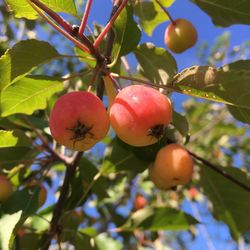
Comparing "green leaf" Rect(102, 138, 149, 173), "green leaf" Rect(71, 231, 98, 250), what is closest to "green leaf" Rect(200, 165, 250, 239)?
"green leaf" Rect(102, 138, 149, 173)

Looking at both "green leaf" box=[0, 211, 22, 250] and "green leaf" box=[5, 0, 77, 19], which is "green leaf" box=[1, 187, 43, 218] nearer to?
"green leaf" box=[0, 211, 22, 250]

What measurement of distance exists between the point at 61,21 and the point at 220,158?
12.7 feet

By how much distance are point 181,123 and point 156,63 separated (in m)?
0.27

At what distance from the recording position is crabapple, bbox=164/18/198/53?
6.58 feet

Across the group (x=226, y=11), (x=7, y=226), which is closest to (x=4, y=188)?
(x=7, y=226)

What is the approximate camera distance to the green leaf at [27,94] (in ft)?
5.11

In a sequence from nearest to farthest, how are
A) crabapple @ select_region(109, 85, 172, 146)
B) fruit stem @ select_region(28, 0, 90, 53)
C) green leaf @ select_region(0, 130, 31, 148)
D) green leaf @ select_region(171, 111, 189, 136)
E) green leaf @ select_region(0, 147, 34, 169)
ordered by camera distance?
crabapple @ select_region(109, 85, 172, 146) → fruit stem @ select_region(28, 0, 90, 53) → green leaf @ select_region(0, 130, 31, 148) → green leaf @ select_region(171, 111, 189, 136) → green leaf @ select_region(0, 147, 34, 169)

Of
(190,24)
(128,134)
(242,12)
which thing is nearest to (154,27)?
(190,24)

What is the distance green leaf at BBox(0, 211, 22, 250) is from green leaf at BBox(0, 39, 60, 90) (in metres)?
0.60

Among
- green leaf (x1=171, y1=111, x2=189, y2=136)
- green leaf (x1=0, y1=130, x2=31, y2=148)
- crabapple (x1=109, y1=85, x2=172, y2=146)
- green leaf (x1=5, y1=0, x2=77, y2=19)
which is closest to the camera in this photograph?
crabapple (x1=109, y1=85, x2=172, y2=146)

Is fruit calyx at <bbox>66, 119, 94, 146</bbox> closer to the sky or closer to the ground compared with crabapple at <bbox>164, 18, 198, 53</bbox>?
closer to the sky

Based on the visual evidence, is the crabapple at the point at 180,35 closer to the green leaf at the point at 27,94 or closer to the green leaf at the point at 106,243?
the green leaf at the point at 27,94

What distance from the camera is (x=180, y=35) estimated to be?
2006mm

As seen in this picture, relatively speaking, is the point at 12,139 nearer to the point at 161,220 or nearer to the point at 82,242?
the point at 82,242
